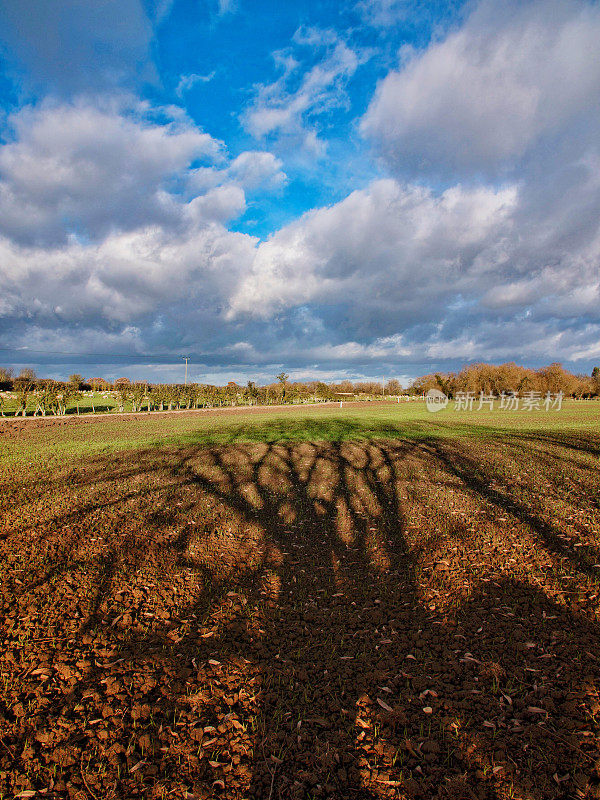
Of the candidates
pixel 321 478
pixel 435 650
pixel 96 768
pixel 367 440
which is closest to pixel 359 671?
pixel 435 650

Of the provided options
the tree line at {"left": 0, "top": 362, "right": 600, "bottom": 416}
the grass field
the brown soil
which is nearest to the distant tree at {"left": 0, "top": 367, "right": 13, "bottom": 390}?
the tree line at {"left": 0, "top": 362, "right": 600, "bottom": 416}

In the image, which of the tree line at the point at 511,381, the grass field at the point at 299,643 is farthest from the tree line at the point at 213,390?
the grass field at the point at 299,643

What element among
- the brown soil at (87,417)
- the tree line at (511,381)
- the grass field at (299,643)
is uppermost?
the tree line at (511,381)

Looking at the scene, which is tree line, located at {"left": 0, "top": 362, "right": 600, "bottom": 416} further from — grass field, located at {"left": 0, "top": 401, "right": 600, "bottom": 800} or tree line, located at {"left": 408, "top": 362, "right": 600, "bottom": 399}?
grass field, located at {"left": 0, "top": 401, "right": 600, "bottom": 800}

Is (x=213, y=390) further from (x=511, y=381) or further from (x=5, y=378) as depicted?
(x=511, y=381)

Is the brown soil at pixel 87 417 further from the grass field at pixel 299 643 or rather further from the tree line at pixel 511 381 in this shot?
the tree line at pixel 511 381

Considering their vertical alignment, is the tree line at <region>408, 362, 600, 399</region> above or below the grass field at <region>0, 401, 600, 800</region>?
above

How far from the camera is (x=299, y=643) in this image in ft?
17.8

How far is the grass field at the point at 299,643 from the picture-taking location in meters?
3.55

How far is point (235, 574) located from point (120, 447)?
14.7 m

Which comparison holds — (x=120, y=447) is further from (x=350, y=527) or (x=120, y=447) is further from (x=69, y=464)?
(x=350, y=527)

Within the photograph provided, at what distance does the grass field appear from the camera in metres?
3.55

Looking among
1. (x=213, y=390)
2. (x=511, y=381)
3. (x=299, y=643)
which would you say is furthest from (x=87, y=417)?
(x=511, y=381)

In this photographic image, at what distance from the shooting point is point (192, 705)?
424cm
